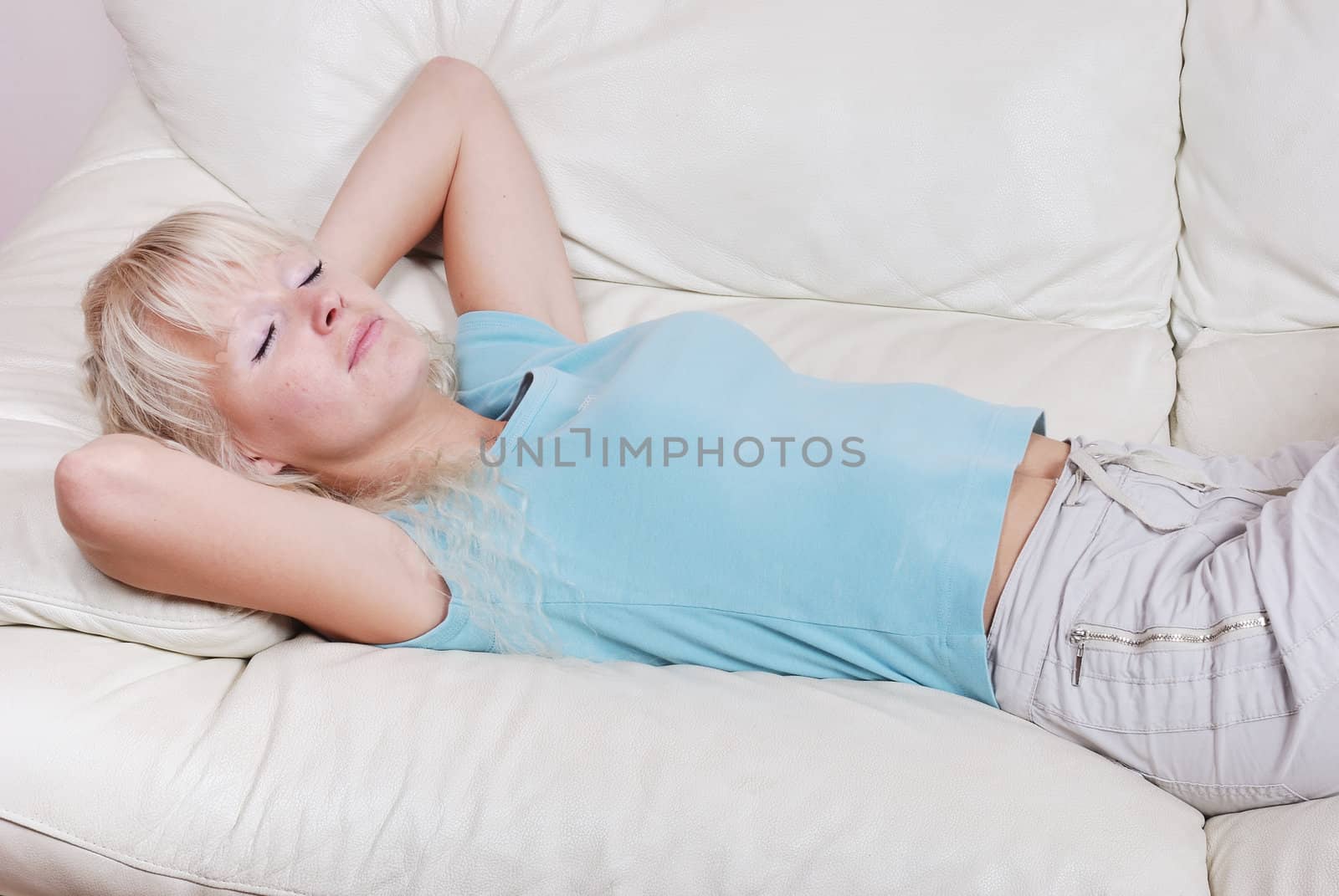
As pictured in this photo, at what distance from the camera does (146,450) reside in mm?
989

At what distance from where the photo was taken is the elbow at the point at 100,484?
97 centimetres

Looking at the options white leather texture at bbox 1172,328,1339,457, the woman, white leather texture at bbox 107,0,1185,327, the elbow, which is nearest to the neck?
the woman

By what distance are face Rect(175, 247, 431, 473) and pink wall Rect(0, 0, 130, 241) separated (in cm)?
127

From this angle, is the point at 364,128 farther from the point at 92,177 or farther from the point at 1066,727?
the point at 1066,727

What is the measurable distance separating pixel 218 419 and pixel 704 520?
0.50 meters

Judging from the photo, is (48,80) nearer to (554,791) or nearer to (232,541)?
(232,541)

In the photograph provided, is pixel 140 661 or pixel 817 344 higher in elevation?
pixel 817 344

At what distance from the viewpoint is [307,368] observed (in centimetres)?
112

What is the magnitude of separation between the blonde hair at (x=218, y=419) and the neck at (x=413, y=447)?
0.04ft

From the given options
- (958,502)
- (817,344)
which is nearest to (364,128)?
(817,344)

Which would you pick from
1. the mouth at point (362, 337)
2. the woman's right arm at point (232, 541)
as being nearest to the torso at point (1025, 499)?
the woman's right arm at point (232, 541)

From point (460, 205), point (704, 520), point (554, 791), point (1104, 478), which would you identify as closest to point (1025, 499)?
point (1104, 478)

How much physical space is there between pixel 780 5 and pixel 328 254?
2.15 feet

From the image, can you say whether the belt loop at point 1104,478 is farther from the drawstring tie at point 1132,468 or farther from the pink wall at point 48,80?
the pink wall at point 48,80
